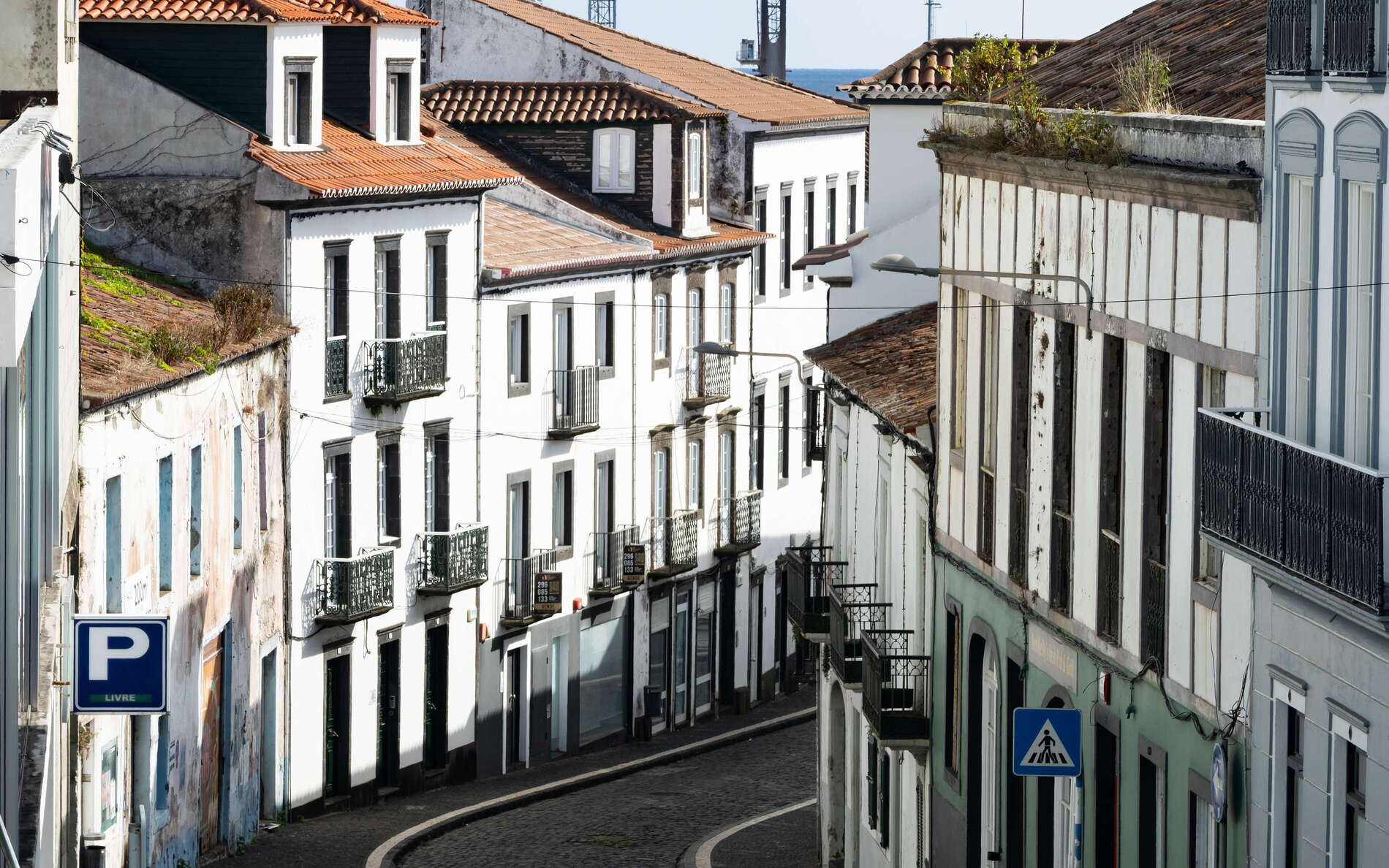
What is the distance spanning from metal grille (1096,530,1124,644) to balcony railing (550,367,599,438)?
26.5 m

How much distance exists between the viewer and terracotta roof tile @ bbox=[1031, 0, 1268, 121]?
19703mm

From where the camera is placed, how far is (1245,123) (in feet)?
58.5

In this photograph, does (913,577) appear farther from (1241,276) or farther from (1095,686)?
(1241,276)

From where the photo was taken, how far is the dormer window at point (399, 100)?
139ft

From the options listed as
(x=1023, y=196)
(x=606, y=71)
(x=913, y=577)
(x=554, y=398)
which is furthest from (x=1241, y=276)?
(x=606, y=71)

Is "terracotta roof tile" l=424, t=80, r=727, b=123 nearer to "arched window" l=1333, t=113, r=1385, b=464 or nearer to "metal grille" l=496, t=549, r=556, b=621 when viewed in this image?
"metal grille" l=496, t=549, r=556, b=621

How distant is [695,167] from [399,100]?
1141cm

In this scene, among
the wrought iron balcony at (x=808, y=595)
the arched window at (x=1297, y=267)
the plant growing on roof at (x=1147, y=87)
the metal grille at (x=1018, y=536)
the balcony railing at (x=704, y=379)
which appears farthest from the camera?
the balcony railing at (x=704, y=379)

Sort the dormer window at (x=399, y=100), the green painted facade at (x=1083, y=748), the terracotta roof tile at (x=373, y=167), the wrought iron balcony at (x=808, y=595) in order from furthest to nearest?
the dormer window at (x=399, y=100)
the terracotta roof tile at (x=373, y=167)
the wrought iron balcony at (x=808, y=595)
the green painted facade at (x=1083, y=748)

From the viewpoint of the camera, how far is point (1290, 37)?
16.9m

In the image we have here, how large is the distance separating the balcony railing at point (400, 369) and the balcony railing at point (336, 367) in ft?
2.37

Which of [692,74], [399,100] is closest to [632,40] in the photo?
[692,74]

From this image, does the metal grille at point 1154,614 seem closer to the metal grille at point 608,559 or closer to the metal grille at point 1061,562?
the metal grille at point 1061,562

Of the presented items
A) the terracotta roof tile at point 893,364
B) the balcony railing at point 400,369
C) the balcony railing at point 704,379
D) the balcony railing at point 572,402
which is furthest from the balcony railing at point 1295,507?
the balcony railing at point 704,379
